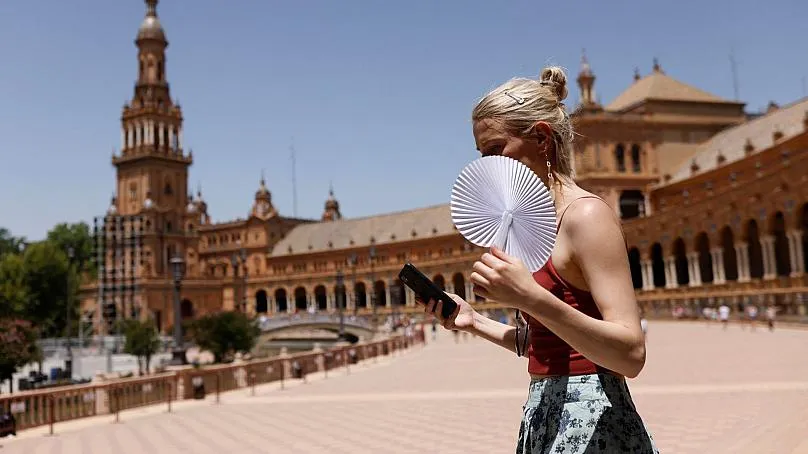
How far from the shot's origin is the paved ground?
9.68m

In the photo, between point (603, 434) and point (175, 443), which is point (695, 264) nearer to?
point (175, 443)

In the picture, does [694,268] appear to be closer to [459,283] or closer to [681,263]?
[681,263]

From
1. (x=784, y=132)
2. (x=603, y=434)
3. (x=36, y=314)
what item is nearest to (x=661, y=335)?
(x=784, y=132)

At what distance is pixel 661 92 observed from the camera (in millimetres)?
71125

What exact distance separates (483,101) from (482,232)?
1.70 ft

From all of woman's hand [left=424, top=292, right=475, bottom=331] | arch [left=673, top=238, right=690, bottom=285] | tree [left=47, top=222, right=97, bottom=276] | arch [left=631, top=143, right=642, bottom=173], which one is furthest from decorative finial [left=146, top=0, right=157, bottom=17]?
woman's hand [left=424, top=292, right=475, bottom=331]

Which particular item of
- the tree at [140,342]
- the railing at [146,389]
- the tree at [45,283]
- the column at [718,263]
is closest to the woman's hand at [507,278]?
the railing at [146,389]

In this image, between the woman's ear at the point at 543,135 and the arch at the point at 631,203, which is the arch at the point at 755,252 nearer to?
the arch at the point at 631,203

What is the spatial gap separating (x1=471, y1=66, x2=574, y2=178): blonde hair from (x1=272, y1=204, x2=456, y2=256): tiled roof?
82.0 meters

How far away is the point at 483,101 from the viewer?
2.36 m

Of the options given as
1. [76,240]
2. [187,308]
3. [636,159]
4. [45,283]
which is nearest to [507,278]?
[636,159]

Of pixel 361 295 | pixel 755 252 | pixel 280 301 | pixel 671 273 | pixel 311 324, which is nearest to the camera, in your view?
pixel 755 252

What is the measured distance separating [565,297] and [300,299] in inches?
3868

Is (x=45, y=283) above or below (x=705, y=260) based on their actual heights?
above
